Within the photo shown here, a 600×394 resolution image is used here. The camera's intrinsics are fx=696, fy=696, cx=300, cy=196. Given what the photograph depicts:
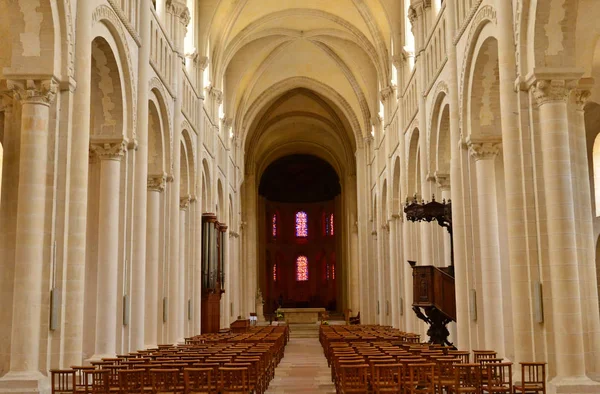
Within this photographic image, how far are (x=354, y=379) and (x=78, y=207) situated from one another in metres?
6.08

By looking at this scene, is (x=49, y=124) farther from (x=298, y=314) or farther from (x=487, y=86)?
(x=298, y=314)

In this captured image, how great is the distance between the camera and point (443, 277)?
1977 cm

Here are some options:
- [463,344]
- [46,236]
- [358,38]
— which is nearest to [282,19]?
[358,38]

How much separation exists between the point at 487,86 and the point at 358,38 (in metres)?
18.5

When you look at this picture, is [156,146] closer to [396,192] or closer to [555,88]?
[555,88]

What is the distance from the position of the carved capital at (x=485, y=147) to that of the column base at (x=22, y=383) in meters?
11.4

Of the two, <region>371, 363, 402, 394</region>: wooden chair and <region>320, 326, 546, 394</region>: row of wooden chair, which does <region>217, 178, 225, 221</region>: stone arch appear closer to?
<region>320, 326, 546, 394</region>: row of wooden chair

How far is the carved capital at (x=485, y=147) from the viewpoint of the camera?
1753 centimetres

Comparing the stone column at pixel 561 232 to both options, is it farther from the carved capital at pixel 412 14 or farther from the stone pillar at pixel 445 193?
the carved capital at pixel 412 14

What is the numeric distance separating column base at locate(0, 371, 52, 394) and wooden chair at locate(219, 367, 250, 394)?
3131 mm

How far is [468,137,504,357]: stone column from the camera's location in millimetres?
16844

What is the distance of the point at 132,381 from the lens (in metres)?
11.6

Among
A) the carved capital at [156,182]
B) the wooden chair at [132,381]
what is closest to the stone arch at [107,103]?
the carved capital at [156,182]

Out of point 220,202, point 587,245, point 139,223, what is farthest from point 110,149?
point 220,202
